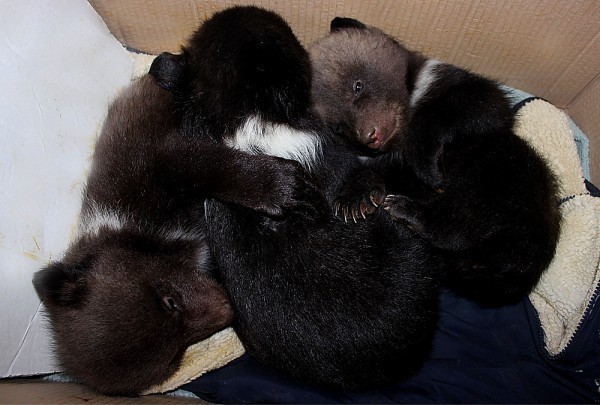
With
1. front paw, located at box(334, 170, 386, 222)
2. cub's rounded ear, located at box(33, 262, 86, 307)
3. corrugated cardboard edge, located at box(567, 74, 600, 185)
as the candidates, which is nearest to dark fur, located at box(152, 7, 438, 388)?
front paw, located at box(334, 170, 386, 222)

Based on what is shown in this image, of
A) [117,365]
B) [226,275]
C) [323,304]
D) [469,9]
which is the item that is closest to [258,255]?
[226,275]

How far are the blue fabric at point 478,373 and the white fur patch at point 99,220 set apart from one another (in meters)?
1.24

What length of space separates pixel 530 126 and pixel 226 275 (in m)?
2.32

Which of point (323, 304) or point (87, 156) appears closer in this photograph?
point (323, 304)

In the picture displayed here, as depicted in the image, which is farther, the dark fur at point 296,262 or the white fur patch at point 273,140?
the white fur patch at point 273,140

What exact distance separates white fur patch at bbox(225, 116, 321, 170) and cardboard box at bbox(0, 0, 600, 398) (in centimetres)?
109

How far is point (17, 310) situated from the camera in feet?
10.1

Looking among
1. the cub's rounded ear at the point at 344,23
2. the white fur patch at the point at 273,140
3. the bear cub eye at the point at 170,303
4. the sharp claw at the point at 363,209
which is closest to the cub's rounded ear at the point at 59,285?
the bear cub eye at the point at 170,303

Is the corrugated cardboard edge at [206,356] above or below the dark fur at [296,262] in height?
below

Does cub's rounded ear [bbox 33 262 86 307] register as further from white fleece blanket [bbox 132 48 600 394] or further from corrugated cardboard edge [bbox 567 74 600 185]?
corrugated cardboard edge [bbox 567 74 600 185]

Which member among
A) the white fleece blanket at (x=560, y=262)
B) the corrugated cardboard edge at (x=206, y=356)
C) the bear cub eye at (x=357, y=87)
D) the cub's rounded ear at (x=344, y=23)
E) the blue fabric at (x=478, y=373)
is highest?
the cub's rounded ear at (x=344, y=23)

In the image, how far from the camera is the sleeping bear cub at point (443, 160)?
10.5ft

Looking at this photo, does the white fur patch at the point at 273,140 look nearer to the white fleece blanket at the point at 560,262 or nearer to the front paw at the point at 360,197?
the front paw at the point at 360,197

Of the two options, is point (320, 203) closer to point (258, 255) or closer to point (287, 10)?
point (258, 255)
